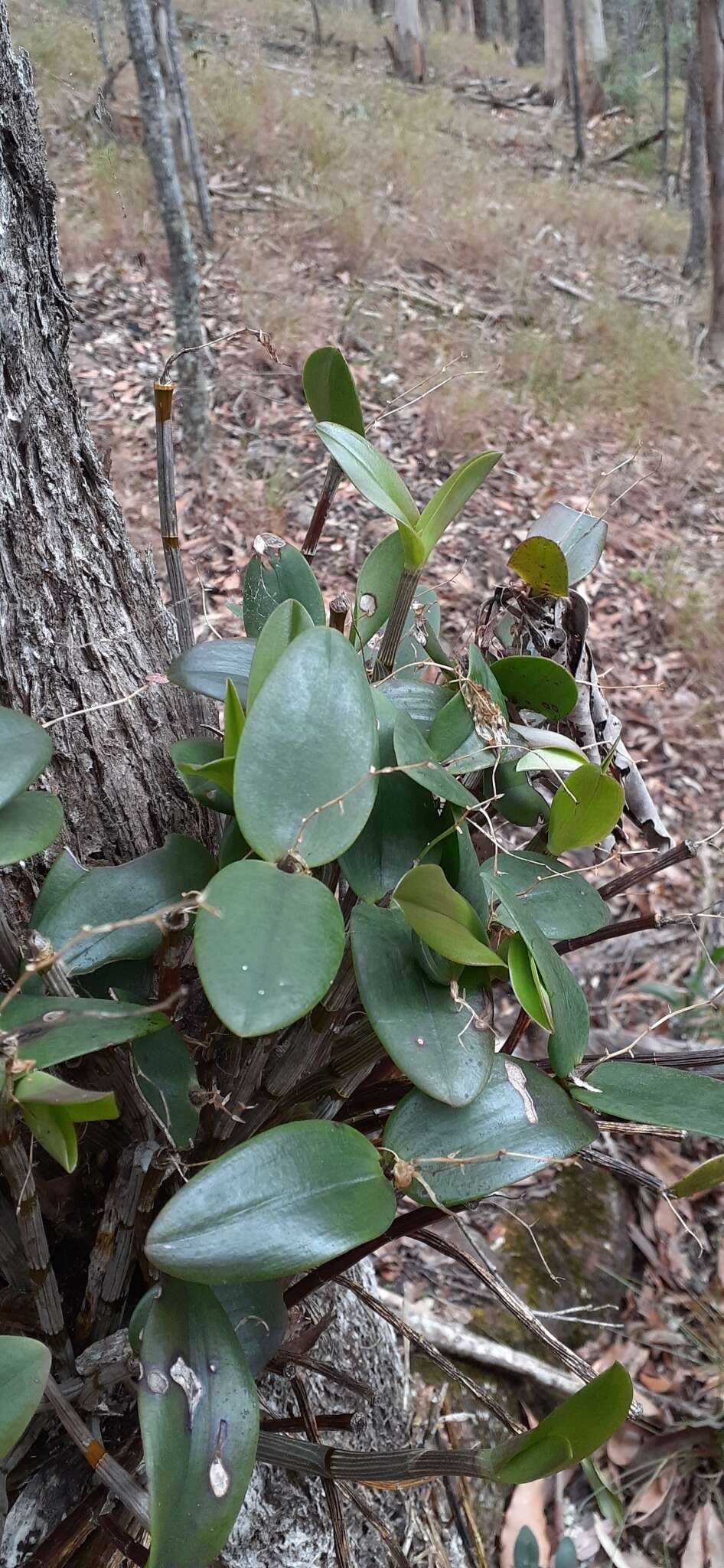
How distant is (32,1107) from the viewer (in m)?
0.33

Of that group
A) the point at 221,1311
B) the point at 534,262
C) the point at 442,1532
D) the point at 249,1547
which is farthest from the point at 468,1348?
the point at 534,262

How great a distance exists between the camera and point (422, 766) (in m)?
0.40

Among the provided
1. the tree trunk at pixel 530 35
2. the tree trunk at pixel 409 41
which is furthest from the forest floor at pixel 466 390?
the tree trunk at pixel 530 35

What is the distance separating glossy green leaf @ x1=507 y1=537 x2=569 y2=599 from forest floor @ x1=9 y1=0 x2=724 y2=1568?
336 mm

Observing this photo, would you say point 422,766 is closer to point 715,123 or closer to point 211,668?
point 211,668

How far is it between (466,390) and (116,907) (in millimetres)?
2726

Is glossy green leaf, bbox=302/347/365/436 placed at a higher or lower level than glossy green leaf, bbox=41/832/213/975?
higher

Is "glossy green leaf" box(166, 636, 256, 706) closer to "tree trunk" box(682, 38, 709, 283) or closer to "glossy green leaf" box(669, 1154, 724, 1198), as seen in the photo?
"glossy green leaf" box(669, 1154, 724, 1198)

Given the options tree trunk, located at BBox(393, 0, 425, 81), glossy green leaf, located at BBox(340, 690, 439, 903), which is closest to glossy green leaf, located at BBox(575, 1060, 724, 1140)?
glossy green leaf, located at BBox(340, 690, 439, 903)

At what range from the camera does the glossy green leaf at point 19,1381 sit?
1.05ft

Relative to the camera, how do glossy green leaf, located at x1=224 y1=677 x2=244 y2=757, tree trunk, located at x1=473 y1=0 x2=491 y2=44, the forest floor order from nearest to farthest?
glossy green leaf, located at x1=224 y1=677 x2=244 y2=757 < the forest floor < tree trunk, located at x1=473 y1=0 x2=491 y2=44

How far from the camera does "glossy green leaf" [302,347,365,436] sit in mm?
537

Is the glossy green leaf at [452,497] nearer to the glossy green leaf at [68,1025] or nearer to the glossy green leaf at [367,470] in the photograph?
the glossy green leaf at [367,470]

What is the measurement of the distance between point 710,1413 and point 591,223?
5.17m
